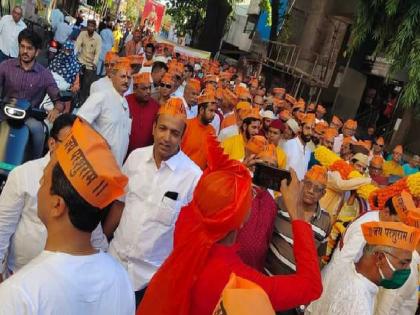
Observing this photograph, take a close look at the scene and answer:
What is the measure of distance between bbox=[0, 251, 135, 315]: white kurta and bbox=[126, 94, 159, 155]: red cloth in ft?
12.5

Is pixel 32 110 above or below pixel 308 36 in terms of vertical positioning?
below

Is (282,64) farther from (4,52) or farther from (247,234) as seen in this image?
(247,234)

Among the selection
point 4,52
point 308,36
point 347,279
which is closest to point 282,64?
point 308,36

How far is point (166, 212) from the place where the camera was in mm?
3311

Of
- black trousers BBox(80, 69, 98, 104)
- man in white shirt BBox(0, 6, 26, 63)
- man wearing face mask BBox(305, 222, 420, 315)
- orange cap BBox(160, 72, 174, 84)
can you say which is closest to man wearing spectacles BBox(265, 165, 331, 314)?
man wearing face mask BBox(305, 222, 420, 315)

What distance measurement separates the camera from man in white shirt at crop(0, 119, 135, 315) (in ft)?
5.22

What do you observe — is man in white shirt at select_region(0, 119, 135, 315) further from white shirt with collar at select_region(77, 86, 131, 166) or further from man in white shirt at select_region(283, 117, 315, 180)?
man in white shirt at select_region(283, 117, 315, 180)

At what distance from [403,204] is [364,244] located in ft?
2.16

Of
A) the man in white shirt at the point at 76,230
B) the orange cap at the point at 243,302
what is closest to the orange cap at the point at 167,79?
the man in white shirt at the point at 76,230

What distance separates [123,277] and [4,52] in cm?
1003

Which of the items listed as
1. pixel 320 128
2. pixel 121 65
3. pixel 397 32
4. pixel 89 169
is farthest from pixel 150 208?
pixel 397 32

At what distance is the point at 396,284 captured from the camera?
108 inches

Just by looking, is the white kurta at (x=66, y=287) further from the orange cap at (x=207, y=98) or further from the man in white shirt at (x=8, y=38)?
the man in white shirt at (x=8, y=38)

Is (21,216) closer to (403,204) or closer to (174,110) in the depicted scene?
(174,110)
